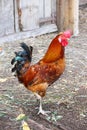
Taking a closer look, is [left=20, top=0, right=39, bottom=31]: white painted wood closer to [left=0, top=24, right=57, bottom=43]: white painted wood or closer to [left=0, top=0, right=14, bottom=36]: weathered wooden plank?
[left=0, top=24, right=57, bottom=43]: white painted wood

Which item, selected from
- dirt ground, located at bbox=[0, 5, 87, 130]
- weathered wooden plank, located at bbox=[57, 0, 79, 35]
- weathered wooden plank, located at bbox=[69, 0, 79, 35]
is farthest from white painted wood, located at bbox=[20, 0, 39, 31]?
dirt ground, located at bbox=[0, 5, 87, 130]

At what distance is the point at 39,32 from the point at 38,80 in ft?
10.8

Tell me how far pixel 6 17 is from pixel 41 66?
2920mm

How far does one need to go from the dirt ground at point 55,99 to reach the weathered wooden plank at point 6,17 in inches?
22.0

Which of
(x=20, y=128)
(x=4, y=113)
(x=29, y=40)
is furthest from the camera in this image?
(x=29, y=40)

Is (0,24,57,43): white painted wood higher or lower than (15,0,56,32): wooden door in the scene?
lower

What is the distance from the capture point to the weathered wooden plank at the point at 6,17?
6882 mm

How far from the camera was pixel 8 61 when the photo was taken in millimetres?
6078

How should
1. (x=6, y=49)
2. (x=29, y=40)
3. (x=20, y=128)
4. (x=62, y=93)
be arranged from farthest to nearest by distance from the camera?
1. (x=29, y=40)
2. (x=6, y=49)
3. (x=62, y=93)
4. (x=20, y=128)

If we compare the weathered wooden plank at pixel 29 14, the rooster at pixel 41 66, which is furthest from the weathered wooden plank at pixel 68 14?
the rooster at pixel 41 66

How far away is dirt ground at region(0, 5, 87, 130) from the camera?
4203 millimetres

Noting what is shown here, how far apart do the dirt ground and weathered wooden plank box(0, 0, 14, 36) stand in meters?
0.56

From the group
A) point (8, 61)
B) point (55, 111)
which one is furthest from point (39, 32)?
point (55, 111)

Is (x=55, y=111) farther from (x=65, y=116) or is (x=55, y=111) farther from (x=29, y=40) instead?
(x=29, y=40)
